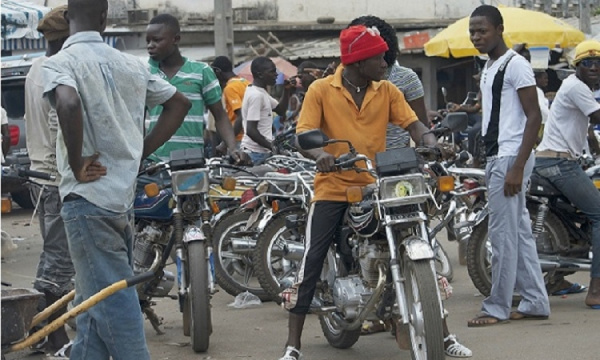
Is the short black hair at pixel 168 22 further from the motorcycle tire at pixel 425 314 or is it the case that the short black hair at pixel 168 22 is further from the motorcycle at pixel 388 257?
the motorcycle tire at pixel 425 314

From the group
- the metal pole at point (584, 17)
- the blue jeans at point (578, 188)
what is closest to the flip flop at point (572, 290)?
the blue jeans at point (578, 188)

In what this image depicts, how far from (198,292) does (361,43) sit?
1.77m

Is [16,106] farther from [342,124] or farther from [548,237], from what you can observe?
[342,124]

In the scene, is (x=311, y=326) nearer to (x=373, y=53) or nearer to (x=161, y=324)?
(x=161, y=324)

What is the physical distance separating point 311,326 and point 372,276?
190 cm

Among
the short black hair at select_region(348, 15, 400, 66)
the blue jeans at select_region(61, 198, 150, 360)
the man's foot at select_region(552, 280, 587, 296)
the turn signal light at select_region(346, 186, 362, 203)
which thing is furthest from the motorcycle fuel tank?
the man's foot at select_region(552, 280, 587, 296)

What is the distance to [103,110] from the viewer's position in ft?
16.4

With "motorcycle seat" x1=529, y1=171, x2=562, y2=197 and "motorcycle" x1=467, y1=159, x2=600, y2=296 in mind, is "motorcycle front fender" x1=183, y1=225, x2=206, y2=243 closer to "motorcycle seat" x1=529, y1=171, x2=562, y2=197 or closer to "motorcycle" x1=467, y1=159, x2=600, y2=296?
"motorcycle" x1=467, y1=159, x2=600, y2=296

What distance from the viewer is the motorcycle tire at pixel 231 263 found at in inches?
362

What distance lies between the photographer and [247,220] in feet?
30.7

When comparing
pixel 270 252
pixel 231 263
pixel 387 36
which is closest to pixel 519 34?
pixel 231 263

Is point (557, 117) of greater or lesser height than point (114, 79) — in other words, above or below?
below

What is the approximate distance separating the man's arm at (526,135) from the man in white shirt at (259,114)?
3.99 meters

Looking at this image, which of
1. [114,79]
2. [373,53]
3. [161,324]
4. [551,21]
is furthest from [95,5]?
[551,21]
